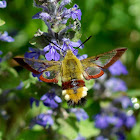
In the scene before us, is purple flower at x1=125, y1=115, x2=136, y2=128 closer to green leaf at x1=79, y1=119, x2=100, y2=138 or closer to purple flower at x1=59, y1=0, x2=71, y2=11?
green leaf at x1=79, y1=119, x2=100, y2=138

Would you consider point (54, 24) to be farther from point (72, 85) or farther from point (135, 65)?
point (135, 65)

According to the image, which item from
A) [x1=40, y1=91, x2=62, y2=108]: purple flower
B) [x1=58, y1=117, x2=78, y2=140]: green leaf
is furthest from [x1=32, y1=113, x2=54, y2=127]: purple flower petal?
[x1=40, y1=91, x2=62, y2=108]: purple flower

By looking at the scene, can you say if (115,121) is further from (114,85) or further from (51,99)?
(51,99)

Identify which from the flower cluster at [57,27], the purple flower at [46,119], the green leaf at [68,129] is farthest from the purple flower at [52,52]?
the green leaf at [68,129]

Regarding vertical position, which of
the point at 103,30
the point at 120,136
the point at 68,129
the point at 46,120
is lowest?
the point at 120,136

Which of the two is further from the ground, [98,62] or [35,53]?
[35,53]

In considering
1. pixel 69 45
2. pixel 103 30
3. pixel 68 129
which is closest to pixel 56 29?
pixel 69 45

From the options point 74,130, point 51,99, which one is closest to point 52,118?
point 74,130
